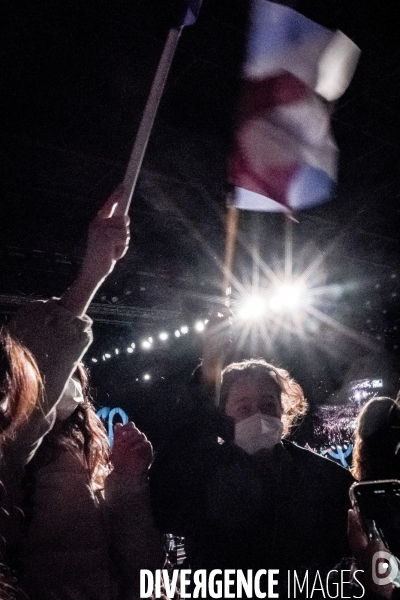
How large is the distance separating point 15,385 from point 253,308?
762 centimetres

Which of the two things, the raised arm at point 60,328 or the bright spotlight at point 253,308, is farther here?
the bright spotlight at point 253,308

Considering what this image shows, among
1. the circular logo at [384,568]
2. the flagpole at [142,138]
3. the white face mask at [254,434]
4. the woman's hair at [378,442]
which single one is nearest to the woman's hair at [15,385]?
the flagpole at [142,138]

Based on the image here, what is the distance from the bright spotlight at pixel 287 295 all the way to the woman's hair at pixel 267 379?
5509 millimetres

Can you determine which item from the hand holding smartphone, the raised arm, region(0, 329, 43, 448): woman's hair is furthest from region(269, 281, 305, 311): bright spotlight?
region(0, 329, 43, 448): woman's hair

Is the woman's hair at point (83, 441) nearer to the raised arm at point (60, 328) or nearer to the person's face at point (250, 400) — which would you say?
the person's face at point (250, 400)

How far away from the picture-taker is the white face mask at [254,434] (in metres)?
2.21

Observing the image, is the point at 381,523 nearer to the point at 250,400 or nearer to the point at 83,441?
the point at 250,400

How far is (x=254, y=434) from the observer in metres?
2.21

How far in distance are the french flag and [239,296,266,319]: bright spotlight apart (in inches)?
112

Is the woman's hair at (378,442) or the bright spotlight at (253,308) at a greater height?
the bright spotlight at (253,308)

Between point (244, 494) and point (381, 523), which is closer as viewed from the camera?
point (381, 523)

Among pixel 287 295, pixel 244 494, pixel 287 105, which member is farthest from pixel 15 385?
pixel 287 295

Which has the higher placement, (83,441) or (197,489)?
(83,441)

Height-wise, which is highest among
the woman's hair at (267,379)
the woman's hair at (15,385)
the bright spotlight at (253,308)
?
the bright spotlight at (253,308)
